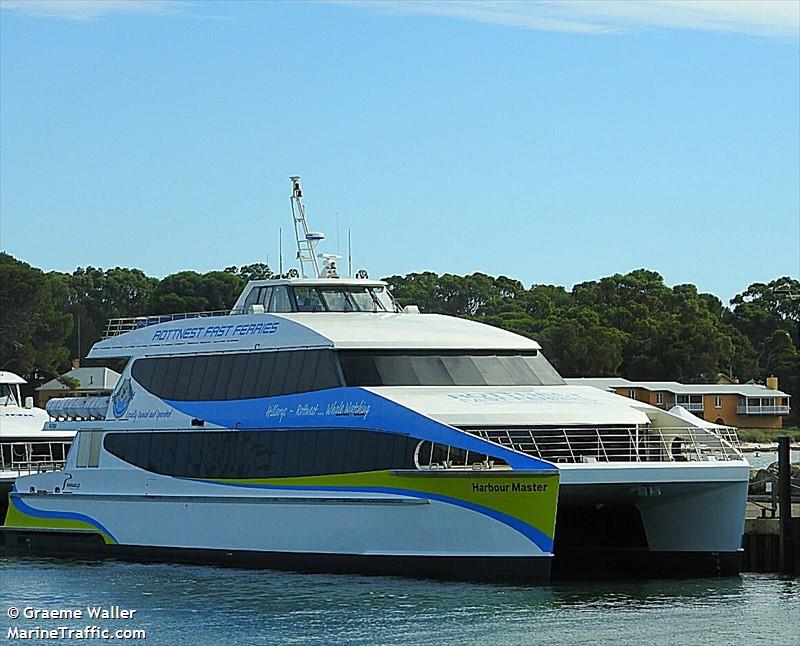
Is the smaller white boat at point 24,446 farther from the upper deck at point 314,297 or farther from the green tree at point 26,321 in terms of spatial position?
the green tree at point 26,321

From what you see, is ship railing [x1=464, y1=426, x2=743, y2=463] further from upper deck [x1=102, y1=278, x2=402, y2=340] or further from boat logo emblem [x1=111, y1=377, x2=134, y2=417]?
boat logo emblem [x1=111, y1=377, x2=134, y2=417]

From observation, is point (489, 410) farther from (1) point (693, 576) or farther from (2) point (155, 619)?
(2) point (155, 619)

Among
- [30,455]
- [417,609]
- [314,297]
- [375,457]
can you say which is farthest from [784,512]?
[30,455]

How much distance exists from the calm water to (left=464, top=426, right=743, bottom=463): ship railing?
1.92 metres

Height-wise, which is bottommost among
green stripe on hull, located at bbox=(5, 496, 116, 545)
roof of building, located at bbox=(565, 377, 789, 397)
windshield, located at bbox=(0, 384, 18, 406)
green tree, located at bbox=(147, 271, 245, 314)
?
green stripe on hull, located at bbox=(5, 496, 116, 545)

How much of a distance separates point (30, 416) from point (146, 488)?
1062 cm

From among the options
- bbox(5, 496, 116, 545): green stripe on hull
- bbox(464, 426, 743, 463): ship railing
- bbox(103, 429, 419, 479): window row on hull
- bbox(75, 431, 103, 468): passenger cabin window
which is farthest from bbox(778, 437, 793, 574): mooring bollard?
bbox(75, 431, 103, 468): passenger cabin window

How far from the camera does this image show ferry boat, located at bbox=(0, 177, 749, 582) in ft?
80.7

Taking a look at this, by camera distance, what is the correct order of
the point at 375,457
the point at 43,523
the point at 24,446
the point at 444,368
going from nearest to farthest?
the point at 375,457 → the point at 444,368 → the point at 43,523 → the point at 24,446

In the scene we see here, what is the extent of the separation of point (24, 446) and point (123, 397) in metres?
8.14

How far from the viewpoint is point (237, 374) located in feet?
93.8

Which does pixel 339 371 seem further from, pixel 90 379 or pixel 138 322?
pixel 90 379

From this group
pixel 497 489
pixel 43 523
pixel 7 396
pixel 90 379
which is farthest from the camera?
pixel 90 379

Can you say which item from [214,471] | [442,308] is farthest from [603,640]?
[442,308]
